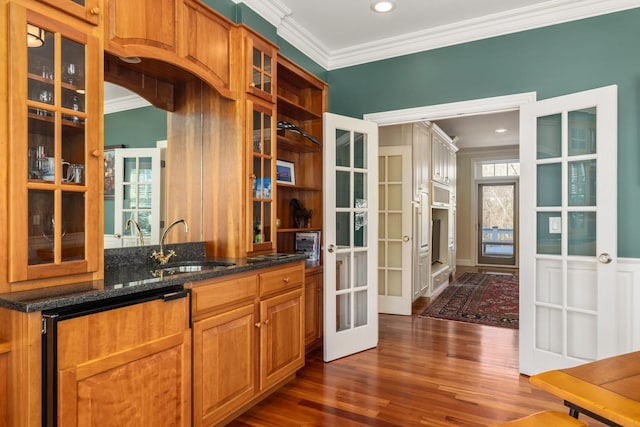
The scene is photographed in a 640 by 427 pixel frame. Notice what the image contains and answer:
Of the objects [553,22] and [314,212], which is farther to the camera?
[314,212]

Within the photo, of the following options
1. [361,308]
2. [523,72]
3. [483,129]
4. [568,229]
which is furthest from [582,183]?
[483,129]

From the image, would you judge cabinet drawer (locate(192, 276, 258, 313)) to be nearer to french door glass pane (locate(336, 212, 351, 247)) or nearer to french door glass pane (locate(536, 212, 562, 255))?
french door glass pane (locate(336, 212, 351, 247))

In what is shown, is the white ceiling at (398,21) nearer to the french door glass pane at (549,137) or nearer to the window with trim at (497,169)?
the french door glass pane at (549,137)

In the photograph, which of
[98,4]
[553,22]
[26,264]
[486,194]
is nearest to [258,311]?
[26,264]

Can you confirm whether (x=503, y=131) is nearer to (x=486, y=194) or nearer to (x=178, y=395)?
(x=486, y=194)

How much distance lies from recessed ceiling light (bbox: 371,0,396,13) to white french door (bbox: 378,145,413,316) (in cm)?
204

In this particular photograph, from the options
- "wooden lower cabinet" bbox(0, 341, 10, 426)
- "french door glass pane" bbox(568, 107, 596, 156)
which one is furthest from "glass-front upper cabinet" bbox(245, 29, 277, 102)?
"french door glass pane" bbox(568, 107, 596, 156)

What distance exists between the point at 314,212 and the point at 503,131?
513 cm

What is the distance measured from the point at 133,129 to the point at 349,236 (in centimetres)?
194

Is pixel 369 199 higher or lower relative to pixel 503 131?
lower

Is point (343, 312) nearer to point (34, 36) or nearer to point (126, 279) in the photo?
point (126, 279)

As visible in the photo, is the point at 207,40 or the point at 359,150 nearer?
the point at 207,40

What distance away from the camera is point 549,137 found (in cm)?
293

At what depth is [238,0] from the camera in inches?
110
